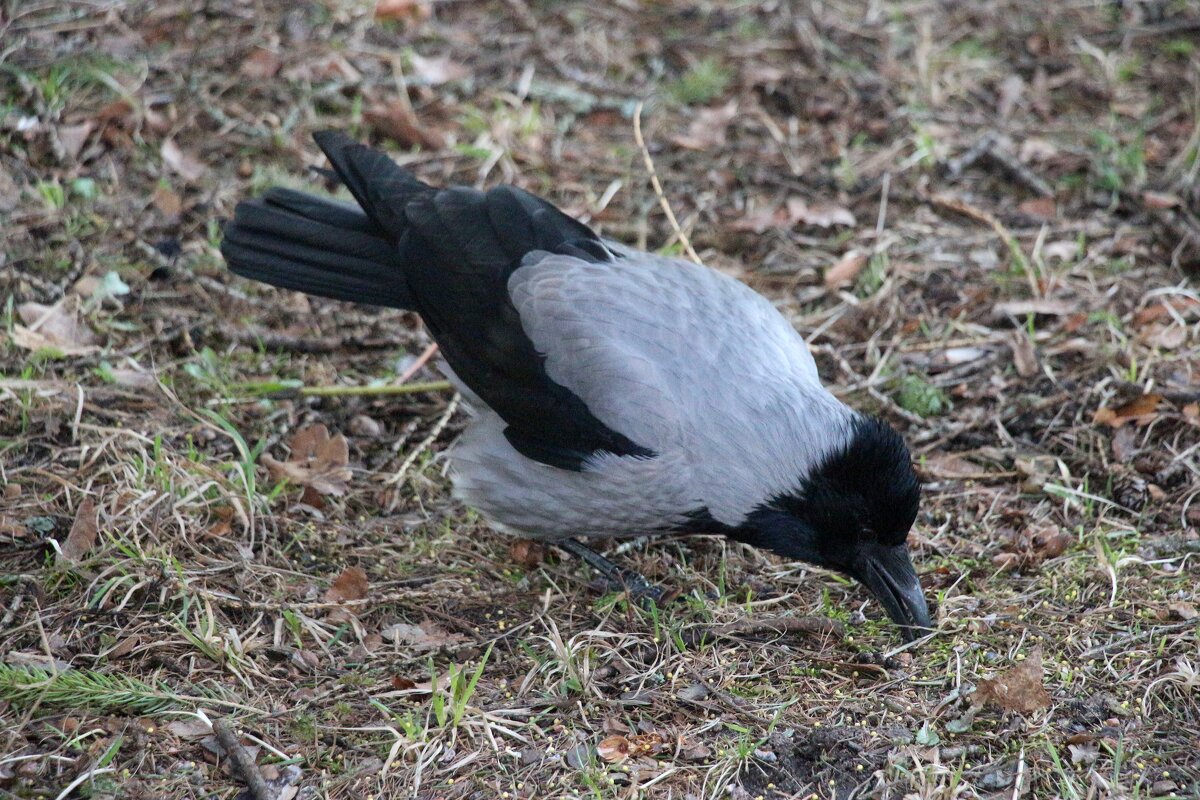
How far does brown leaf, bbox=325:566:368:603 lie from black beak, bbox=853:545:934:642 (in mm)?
1734

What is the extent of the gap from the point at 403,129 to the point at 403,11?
54.5 inches

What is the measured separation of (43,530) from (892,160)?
189 inches

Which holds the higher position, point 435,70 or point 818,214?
point 435,70

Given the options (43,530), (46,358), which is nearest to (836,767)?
(43,530)

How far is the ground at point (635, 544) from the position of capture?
3.63m

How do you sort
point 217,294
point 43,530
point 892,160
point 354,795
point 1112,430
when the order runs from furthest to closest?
1. point 892,160
2. point 217,294
3. point 1112,430
4. point 43,530
5. point 354,795

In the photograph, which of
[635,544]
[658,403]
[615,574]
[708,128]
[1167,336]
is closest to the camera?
[658,403]

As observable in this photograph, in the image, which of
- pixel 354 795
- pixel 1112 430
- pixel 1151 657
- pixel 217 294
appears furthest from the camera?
pixel 217 294

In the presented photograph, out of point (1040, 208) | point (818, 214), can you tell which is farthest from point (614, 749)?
point (1040, 208)

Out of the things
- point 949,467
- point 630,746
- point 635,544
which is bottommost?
point 635,544

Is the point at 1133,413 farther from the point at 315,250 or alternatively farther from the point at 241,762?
the point at 241,762

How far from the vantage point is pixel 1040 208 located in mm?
6562

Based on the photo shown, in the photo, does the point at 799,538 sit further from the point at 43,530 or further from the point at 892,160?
the point at 892,160

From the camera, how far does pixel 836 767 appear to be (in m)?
3.53
